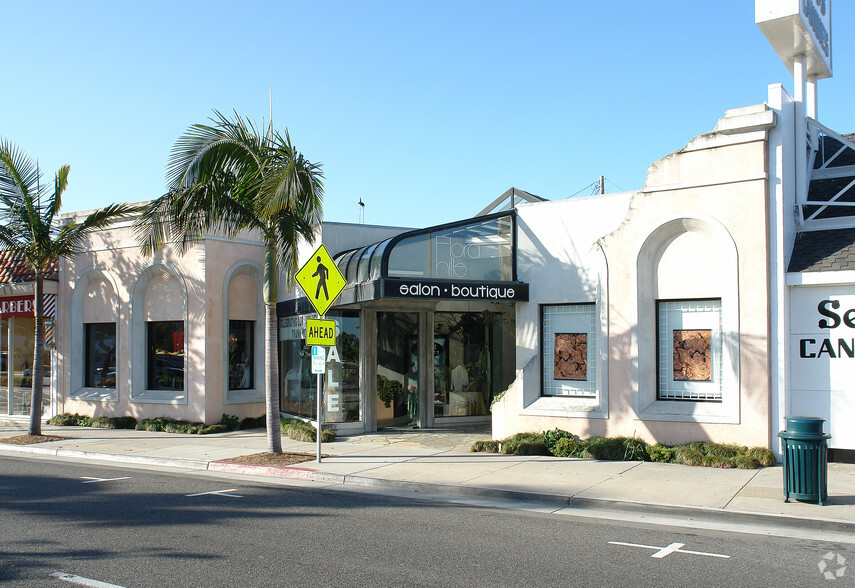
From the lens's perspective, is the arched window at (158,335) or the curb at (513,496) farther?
the arched window at (158,335)

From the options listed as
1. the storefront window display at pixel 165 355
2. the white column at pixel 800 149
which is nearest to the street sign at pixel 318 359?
the storefront window display at pixel 165 355

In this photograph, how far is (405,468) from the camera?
12.2 meters

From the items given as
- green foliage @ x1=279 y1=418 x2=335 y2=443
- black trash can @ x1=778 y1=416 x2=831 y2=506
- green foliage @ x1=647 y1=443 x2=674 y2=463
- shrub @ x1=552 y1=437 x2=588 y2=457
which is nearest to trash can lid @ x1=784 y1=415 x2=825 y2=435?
black trash can @ x1=778 y1=416 x2=831 y2=506

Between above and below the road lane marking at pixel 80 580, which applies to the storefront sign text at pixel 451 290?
above

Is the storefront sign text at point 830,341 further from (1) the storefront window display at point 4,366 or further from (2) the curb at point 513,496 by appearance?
(1) the storefront window display at point 4,366

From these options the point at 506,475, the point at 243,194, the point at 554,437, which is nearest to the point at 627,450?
the point at 554,437

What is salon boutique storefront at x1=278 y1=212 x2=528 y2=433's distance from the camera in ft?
47.6

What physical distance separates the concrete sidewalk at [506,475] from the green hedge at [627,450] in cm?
27

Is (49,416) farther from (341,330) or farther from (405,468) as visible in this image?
(405,468)

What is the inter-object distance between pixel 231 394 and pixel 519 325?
7860 millimetres

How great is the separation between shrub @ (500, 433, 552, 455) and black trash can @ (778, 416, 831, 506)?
194 inches

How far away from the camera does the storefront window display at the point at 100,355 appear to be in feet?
65.9

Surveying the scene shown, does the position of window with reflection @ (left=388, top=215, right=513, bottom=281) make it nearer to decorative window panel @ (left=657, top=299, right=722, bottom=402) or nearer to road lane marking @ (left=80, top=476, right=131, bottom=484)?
decorative window panel @ (left=657, top=299, right=722, bottom=402)

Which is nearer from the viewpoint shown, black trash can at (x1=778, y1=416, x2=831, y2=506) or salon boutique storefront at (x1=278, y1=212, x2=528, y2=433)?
black trash can at (x1=778, y1=416, x2=831, y2=506)
